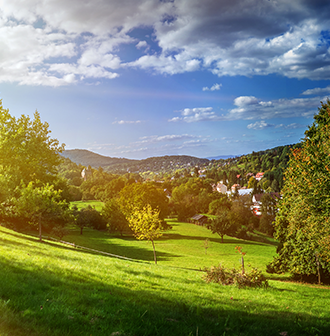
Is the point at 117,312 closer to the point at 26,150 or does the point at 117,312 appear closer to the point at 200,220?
the point at 26,150

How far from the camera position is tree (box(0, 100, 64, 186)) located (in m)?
28.9

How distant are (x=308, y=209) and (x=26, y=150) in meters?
30.1

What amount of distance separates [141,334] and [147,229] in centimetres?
2642

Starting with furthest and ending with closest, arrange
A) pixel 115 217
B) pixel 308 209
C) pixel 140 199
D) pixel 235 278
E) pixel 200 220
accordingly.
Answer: pixel 200 220 < pixel 115 217 < pixel 140 199 < pixel 308 209 < pixel 235 278

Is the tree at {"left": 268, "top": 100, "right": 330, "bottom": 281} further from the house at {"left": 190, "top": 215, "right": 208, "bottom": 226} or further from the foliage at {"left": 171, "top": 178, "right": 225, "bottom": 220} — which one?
the foliage at {"left": 171, "top": 178, "right": 225, "bottom": 220}

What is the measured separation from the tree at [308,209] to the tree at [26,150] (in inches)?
1102

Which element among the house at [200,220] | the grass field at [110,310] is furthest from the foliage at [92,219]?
the grass field at [110,310]

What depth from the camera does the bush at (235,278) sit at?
14.8m

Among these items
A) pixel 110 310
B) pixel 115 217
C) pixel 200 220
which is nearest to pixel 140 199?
pixel 115 217

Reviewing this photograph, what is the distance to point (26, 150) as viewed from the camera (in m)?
29.7

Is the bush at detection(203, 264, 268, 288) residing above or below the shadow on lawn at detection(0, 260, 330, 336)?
below

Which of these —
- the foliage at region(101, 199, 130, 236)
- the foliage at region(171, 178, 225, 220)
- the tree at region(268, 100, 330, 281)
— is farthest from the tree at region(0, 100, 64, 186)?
the foliage at region(171, 178, 225, 220)

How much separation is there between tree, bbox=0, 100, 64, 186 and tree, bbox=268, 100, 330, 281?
1102 inches

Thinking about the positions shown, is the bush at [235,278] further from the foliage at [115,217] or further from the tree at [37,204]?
the foliage at [115,217]
